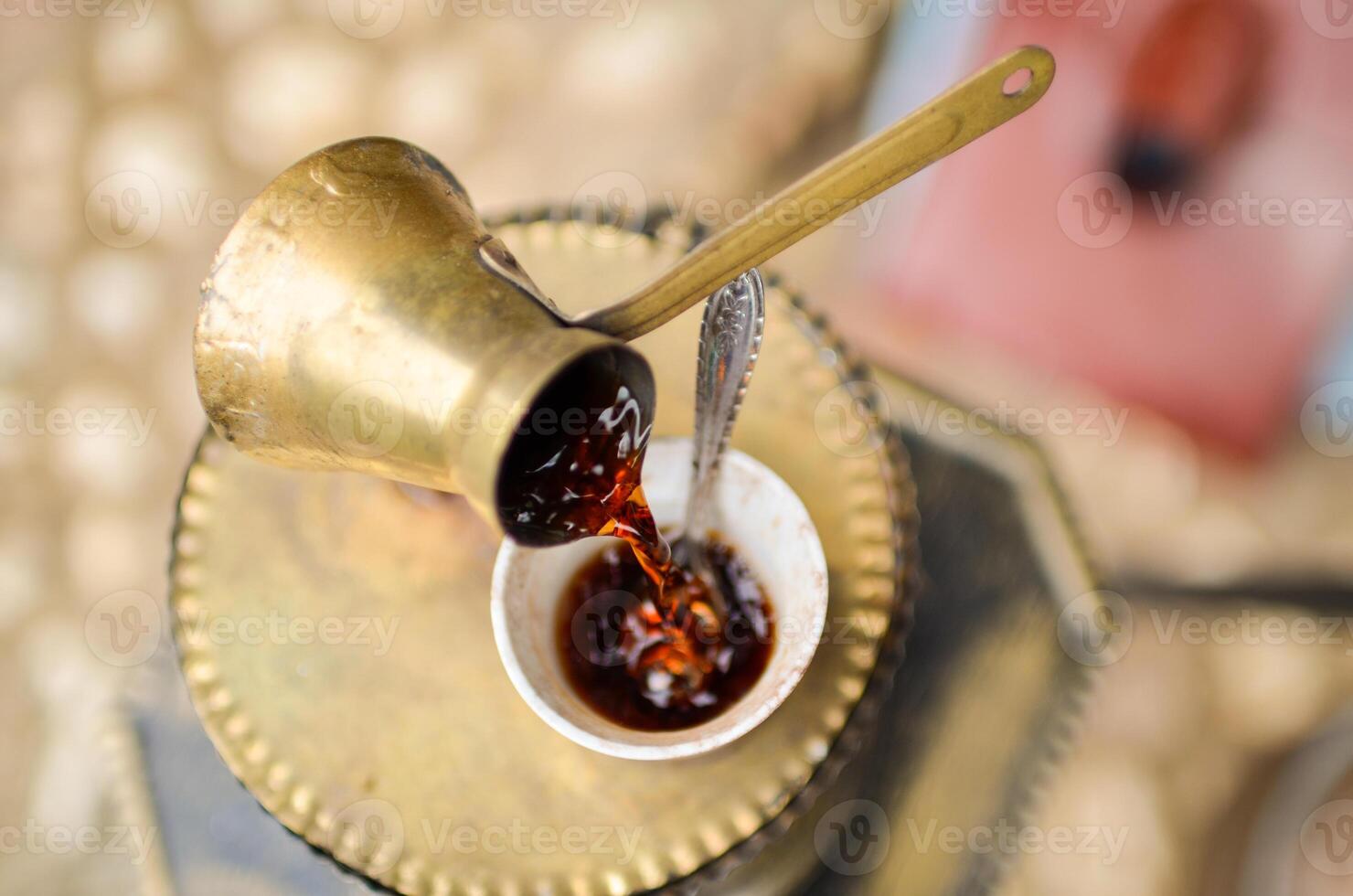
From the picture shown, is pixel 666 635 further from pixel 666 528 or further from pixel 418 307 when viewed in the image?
pixel 418 307

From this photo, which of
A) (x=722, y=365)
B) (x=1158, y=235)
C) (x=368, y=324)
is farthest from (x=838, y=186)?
(x=1158, y=235)

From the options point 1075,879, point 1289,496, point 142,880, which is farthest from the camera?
point 1289,496

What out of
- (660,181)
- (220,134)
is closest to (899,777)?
(660,181)

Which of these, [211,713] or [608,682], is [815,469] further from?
[211,713]

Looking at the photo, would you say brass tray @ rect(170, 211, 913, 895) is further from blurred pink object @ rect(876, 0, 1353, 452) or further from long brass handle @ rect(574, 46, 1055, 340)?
blurred pink object @ rect(876, 0, 1353, 452)

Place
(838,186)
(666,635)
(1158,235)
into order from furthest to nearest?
(1158,235)
(666,635)
(838,186)

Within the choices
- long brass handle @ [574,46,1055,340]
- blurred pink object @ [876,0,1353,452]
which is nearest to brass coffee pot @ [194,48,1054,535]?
long brass handle @ [574,46,1055,340]
